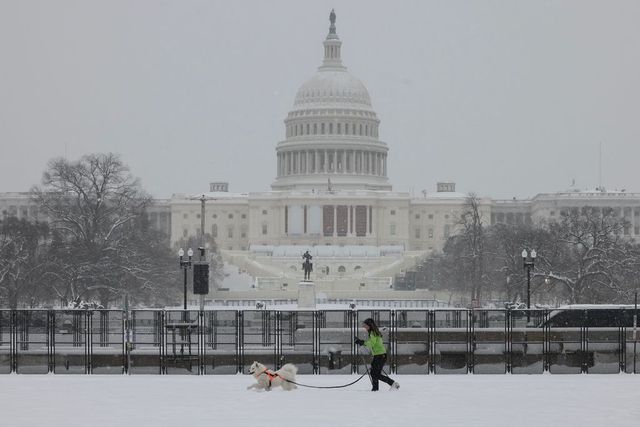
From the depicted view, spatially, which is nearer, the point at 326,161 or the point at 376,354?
the point at 376,354

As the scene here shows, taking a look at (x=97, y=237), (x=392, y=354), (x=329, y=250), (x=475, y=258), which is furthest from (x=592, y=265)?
(x=329, y=250)

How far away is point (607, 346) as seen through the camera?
35875mm

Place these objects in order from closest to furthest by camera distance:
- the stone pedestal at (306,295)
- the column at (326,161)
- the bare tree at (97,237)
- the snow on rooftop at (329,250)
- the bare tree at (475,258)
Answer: the bare tree at (97,237) < the bare tree at (475,258) < the stone pedestal at (306,295) < the snow on rooftop at (329,250) < the column at (326,161)
